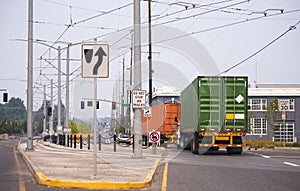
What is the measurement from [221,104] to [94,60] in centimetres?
1495

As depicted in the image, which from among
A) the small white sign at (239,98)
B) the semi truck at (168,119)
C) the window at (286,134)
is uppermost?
the small white sign at (239,98)

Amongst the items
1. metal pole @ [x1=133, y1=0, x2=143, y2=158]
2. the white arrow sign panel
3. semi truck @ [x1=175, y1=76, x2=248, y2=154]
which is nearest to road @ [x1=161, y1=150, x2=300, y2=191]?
the white arrow sign panel

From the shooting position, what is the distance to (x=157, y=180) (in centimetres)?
1500

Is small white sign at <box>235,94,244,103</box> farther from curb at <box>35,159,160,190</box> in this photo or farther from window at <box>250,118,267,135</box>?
window at <box>250,118,267,135</box>

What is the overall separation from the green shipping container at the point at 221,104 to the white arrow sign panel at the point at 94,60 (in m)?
14.3

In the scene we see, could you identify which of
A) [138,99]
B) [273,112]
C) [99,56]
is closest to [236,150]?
[138,99]

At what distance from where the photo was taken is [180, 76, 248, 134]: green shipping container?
28.0 metres

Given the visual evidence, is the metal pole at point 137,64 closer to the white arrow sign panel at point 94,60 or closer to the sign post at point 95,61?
the sign post at point 95,61

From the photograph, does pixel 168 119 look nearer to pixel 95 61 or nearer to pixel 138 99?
pixel 138 99

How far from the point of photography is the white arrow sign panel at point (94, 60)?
14.0 m

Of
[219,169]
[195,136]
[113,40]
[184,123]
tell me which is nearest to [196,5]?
[195,136]

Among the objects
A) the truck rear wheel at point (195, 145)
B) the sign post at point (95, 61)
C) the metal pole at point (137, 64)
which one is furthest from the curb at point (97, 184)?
the truck rear wheel at point (195, 145)

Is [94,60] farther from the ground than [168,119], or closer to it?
farther from the ground

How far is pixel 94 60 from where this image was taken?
1407 centimetres
